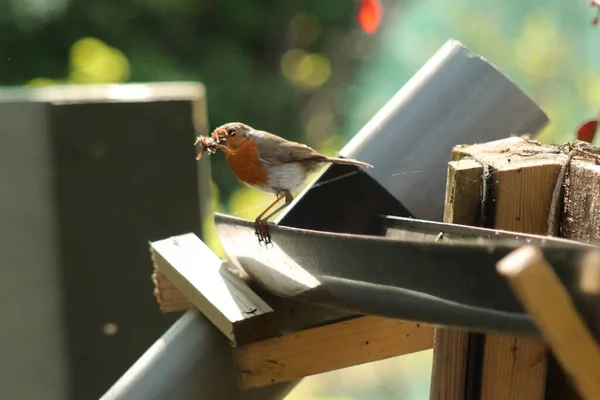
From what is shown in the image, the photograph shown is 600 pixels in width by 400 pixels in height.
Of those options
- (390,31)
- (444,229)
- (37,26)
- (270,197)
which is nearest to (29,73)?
(37,26)

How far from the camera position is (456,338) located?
944 millimetres

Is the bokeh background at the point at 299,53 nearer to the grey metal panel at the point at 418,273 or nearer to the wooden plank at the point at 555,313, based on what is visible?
the grey metal panel at the point at 418,273

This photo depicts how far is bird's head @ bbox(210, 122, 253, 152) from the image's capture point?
1.41 meters

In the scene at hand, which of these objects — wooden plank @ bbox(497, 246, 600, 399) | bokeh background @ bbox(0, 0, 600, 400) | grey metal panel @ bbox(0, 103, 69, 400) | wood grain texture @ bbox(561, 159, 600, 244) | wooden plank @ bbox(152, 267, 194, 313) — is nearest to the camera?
wooden plank @ bbox(497, 246, 600, 399)

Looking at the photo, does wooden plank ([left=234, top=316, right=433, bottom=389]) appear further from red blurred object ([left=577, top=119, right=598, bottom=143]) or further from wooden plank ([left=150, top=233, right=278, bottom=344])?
red blurred object ([left=577, top=119, right=598, bottom=143])

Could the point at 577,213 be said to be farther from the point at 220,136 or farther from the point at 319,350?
the point at 220,136

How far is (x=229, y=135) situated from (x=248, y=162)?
6 cm

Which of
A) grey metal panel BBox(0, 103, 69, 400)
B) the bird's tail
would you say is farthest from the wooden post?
grey metal panel BBox(0, 103, 69, 400)

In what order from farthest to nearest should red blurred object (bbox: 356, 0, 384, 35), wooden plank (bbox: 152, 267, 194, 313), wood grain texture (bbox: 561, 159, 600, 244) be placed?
red blurred object (bbox: 356, 0, 384, 35)
wooden plank (bbox: 152, 267, 194, 313)
wood grain texture (bbox: 561, 159, 600, 244)

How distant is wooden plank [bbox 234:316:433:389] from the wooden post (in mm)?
225

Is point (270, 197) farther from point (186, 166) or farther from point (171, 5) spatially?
point (171, 5)

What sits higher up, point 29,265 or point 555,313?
point 555,313

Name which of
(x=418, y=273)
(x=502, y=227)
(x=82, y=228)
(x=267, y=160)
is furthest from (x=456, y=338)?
(x=82, y=228)

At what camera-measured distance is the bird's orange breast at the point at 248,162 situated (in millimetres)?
1442
